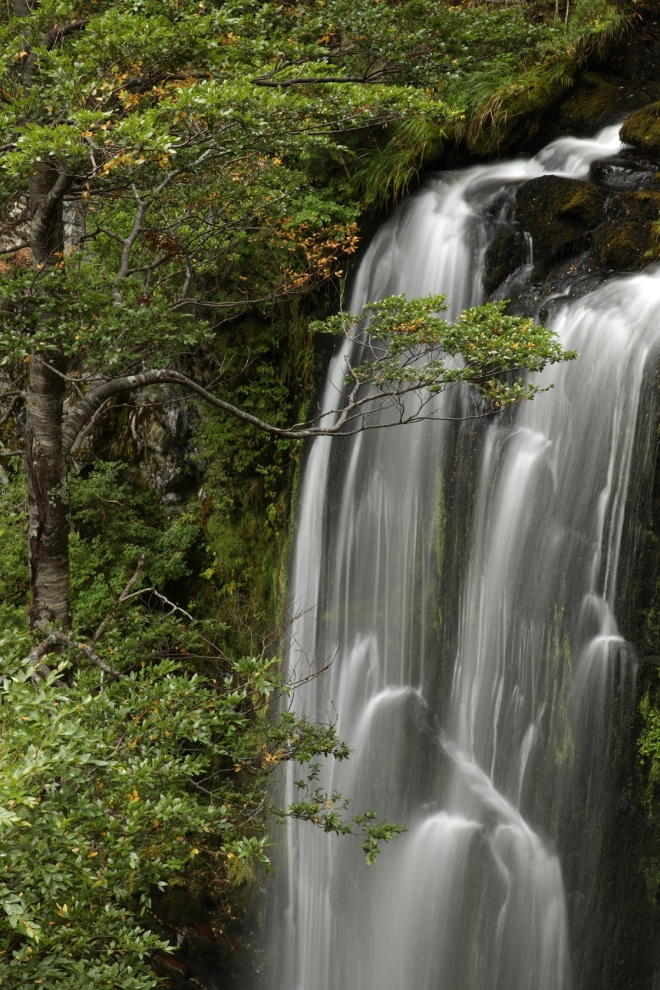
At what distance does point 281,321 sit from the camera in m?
9.60

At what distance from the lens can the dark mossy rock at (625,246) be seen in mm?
6824

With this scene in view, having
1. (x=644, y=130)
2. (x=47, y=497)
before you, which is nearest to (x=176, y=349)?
(x=47, y=497)

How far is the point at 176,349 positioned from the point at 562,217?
353 centimetres

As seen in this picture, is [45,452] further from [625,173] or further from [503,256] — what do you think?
[625,173]

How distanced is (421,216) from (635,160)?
6.73ft

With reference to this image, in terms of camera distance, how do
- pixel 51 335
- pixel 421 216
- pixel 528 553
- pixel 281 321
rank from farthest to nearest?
1. pixel 281 321
2. pixel 421 216
3. pixel 528 553
4. pixel 51 335

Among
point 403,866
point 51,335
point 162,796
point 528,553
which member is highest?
point 51,335

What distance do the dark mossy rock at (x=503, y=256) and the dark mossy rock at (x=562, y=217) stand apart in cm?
13

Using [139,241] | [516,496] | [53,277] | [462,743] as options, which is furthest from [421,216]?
[462,743]

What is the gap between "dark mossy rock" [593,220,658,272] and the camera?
6824mm

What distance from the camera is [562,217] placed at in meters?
7.28

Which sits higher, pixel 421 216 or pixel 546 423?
pixel 421 216

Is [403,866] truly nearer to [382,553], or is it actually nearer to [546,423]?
[382,553]

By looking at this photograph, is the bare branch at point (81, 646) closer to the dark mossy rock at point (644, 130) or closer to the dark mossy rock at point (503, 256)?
the dark mossy rock at point (503, 256)
